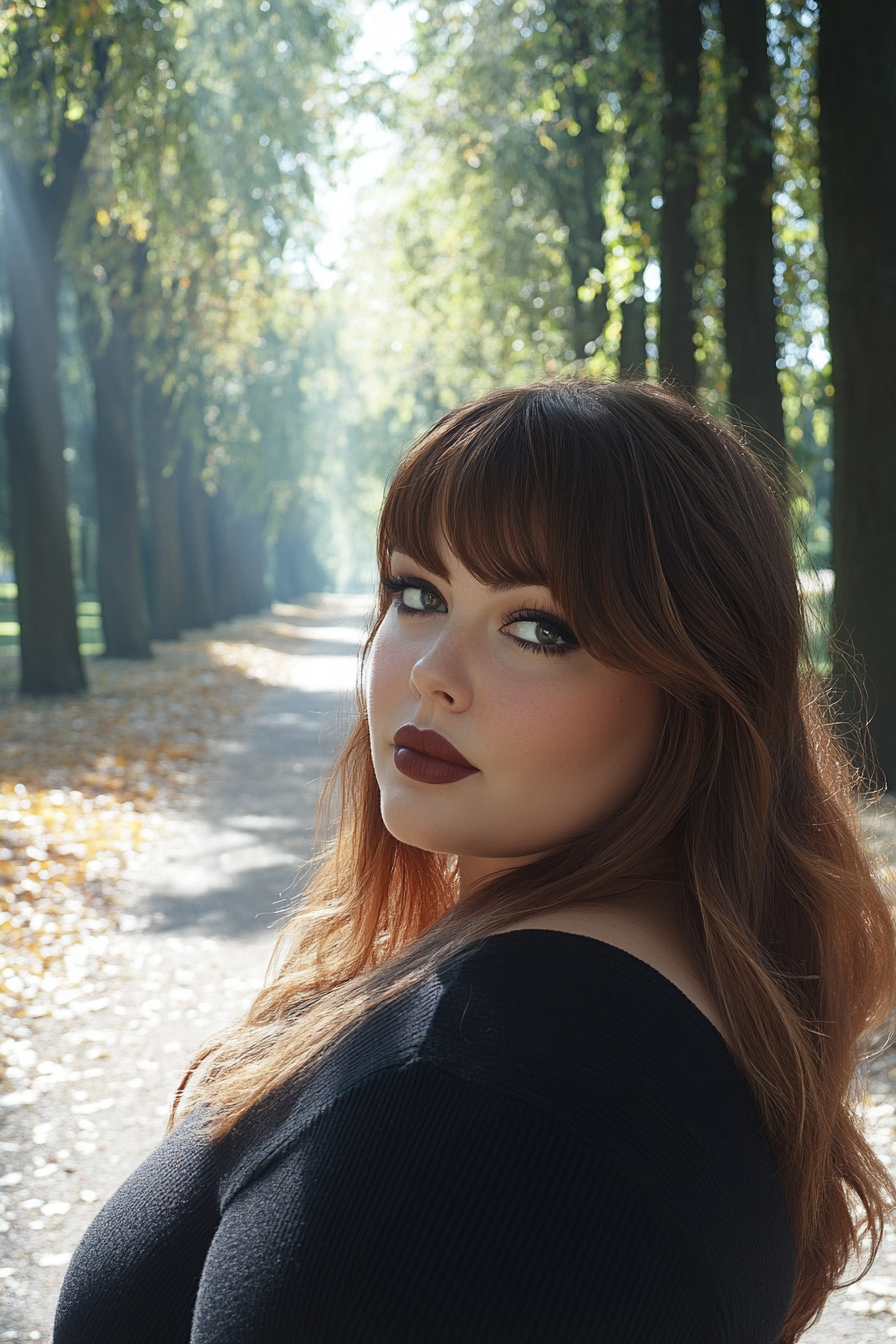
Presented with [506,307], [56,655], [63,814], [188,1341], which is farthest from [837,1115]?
[506,307]

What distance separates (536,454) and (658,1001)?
0.58 meters

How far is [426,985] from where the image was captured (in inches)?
44.0

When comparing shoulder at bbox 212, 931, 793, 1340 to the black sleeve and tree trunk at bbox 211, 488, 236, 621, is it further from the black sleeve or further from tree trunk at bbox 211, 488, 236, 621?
tree trunk at bbox 211, 488, 236, 621

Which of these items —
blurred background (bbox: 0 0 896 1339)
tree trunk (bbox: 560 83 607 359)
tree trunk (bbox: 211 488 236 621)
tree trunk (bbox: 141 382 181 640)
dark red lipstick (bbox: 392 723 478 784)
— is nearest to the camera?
dark red lipstick (bbox: 392 723 478 784)

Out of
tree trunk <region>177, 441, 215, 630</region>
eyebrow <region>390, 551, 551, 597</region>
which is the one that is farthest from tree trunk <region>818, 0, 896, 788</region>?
tree trunk <region>177, 441, 215, 630</region>

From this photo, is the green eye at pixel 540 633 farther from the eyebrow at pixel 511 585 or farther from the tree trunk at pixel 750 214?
the tree trunk at pixel 750 214

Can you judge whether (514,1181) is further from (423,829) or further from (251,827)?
(251,827)

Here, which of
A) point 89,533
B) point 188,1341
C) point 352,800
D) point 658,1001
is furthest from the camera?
point 89,533

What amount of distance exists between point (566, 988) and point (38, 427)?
1420 centimetres

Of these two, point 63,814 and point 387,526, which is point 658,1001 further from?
point 63,814

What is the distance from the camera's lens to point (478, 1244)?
3.13 feet

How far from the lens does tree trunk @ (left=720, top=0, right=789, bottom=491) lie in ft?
28.3

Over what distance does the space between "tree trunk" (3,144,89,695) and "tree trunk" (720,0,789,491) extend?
25.5 ft

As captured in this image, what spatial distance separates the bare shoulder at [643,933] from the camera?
3.74 feet
